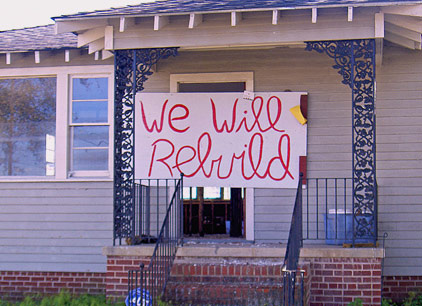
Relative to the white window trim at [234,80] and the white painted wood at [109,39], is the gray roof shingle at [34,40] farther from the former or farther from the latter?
the white window trim at [234,80]

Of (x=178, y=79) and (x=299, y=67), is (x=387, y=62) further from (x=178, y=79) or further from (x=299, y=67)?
(x=178, y=79)

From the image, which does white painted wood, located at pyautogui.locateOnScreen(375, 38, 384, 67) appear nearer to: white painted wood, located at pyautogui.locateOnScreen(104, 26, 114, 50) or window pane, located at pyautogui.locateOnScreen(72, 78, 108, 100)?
white painted wood, located at pyautogui.locateOnScreen(104, 26, 114, 50)

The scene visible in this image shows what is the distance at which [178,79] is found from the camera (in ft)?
30.1

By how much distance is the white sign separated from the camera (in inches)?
340

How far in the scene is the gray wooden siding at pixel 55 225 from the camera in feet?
30.1

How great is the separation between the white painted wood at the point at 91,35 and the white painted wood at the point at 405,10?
3609mm

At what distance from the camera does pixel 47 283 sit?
925 cm

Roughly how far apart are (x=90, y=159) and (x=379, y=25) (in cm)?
476

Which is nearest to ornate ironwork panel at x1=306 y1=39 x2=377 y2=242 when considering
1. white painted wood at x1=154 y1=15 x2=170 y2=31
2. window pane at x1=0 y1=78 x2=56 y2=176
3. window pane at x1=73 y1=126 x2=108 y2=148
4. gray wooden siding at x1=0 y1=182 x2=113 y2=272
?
white painted wood at x1=154 y1=15 x2=170 y2=31

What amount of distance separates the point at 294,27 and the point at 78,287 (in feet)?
16.5

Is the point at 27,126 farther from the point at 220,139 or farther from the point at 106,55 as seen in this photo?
the point at 220,139

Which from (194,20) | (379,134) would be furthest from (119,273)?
(379,134)

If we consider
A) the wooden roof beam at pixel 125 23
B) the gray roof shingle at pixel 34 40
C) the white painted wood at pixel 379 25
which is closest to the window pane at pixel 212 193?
the gray roof shingle at pixel 34 40

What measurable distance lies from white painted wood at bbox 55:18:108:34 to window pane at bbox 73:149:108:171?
2.21 metres
